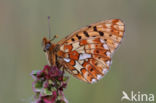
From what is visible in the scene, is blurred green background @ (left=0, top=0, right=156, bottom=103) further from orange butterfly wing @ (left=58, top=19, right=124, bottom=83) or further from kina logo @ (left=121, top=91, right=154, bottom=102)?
orange butterfly wing @ (left=58, top=19, right=124, bottom=83)

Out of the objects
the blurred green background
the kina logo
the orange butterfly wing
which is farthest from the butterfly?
the blurred green background

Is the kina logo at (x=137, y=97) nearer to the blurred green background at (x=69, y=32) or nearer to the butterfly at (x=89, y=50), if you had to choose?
the blurred green background at (x=69, y=32)

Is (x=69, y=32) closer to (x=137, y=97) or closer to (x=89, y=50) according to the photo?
(x=137, y=97)

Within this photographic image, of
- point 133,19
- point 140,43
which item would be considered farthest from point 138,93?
point 133,19

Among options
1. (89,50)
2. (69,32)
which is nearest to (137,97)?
(69,32)

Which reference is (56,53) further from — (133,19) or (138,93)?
(133,19)

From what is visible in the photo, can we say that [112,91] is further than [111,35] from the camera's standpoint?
Yes
